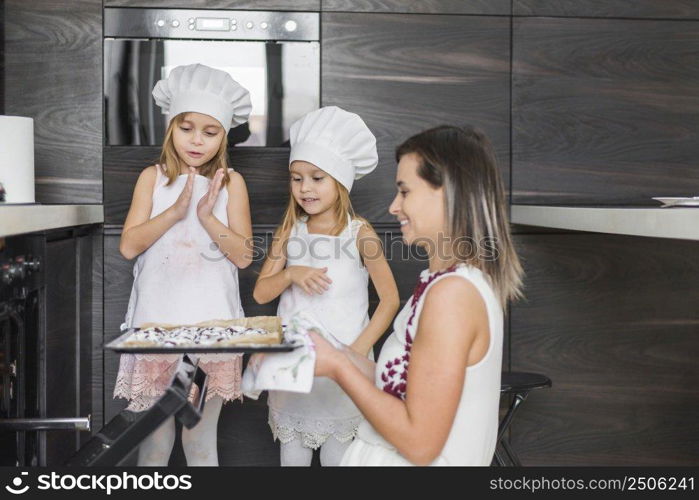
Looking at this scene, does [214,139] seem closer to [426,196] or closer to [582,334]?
[426,196]

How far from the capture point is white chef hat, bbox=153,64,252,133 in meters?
1.95

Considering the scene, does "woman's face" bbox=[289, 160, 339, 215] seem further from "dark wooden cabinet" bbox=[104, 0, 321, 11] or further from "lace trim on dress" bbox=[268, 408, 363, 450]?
"dark wooden cabinet" bbox=[104, 0, 321, 11]

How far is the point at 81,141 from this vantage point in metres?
2.27

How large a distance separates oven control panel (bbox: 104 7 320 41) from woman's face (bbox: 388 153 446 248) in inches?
43.7

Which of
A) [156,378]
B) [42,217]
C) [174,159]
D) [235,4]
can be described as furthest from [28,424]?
[235,4]

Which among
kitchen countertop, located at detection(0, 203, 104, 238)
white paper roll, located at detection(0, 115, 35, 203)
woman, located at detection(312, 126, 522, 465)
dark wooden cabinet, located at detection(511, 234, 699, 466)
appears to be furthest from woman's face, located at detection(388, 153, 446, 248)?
dark wooden cabinet, located at detection(511, 234, 699, 466)

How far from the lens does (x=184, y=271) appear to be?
199 cm

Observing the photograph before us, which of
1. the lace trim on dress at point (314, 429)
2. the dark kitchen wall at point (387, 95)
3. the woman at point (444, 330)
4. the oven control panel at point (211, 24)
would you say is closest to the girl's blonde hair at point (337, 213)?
the dark kitchen wall at point (387, 95)

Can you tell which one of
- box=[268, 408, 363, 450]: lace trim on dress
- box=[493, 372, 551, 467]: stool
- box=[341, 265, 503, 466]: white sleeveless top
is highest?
box=[341, 265, 503, 466]: white sleeveless top

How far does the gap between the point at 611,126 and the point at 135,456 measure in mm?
1670

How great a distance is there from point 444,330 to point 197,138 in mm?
992

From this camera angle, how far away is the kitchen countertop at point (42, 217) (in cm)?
136

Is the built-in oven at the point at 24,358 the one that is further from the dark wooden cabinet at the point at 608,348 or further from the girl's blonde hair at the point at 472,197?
the dark wooden cabinet at the point at 608,348

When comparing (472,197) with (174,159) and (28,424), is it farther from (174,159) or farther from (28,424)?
(174,159)
